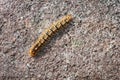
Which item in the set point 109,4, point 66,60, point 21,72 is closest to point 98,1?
point 109,4

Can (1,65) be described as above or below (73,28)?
below

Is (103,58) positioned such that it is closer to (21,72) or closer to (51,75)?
(51,75)

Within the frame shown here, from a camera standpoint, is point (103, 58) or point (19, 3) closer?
point (103, 58)
